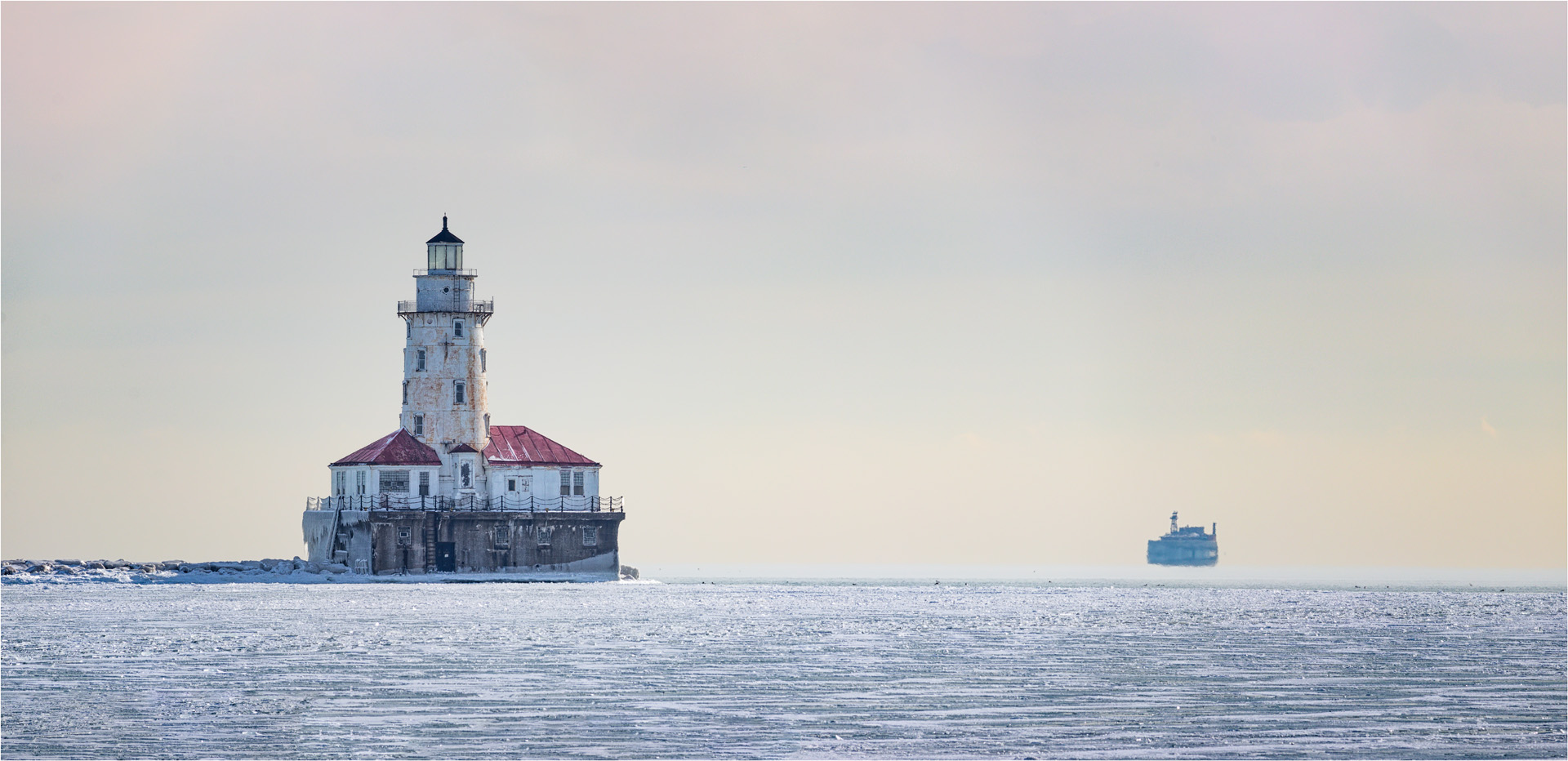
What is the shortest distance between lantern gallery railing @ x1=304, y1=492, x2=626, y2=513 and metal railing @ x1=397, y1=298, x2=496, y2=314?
899 centimetres

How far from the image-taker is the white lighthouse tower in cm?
9350

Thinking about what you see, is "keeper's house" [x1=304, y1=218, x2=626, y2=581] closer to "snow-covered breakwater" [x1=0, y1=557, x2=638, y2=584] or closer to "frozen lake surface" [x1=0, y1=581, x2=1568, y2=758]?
"snow-covered breakwater" [x1=0, y1=557, x2=638, y2=584]

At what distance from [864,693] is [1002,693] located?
2.18 meters

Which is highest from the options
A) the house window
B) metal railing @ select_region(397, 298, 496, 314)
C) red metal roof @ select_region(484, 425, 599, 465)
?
metal railing @ select_region(397, 298, 496, 314)

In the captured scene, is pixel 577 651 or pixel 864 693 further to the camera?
pixel 577 651

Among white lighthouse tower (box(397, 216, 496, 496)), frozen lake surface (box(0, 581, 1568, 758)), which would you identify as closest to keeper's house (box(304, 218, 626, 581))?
white lighthouse tower (box(397, 216, 496, 496))

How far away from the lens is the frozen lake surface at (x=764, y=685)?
24.5 metres

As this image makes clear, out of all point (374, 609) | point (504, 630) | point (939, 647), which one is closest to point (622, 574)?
point (374, 609)

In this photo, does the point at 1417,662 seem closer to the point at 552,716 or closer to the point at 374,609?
the point at 552,716

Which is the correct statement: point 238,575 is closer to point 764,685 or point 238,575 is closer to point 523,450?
point 523,450

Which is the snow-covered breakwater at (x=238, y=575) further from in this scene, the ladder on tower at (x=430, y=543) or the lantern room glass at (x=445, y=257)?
the lantern room glass at (x=445, y=257)

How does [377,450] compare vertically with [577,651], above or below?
above

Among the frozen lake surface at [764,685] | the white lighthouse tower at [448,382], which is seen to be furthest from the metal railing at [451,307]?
the frozen lake surface at [764,685]

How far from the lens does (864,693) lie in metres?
30.6
